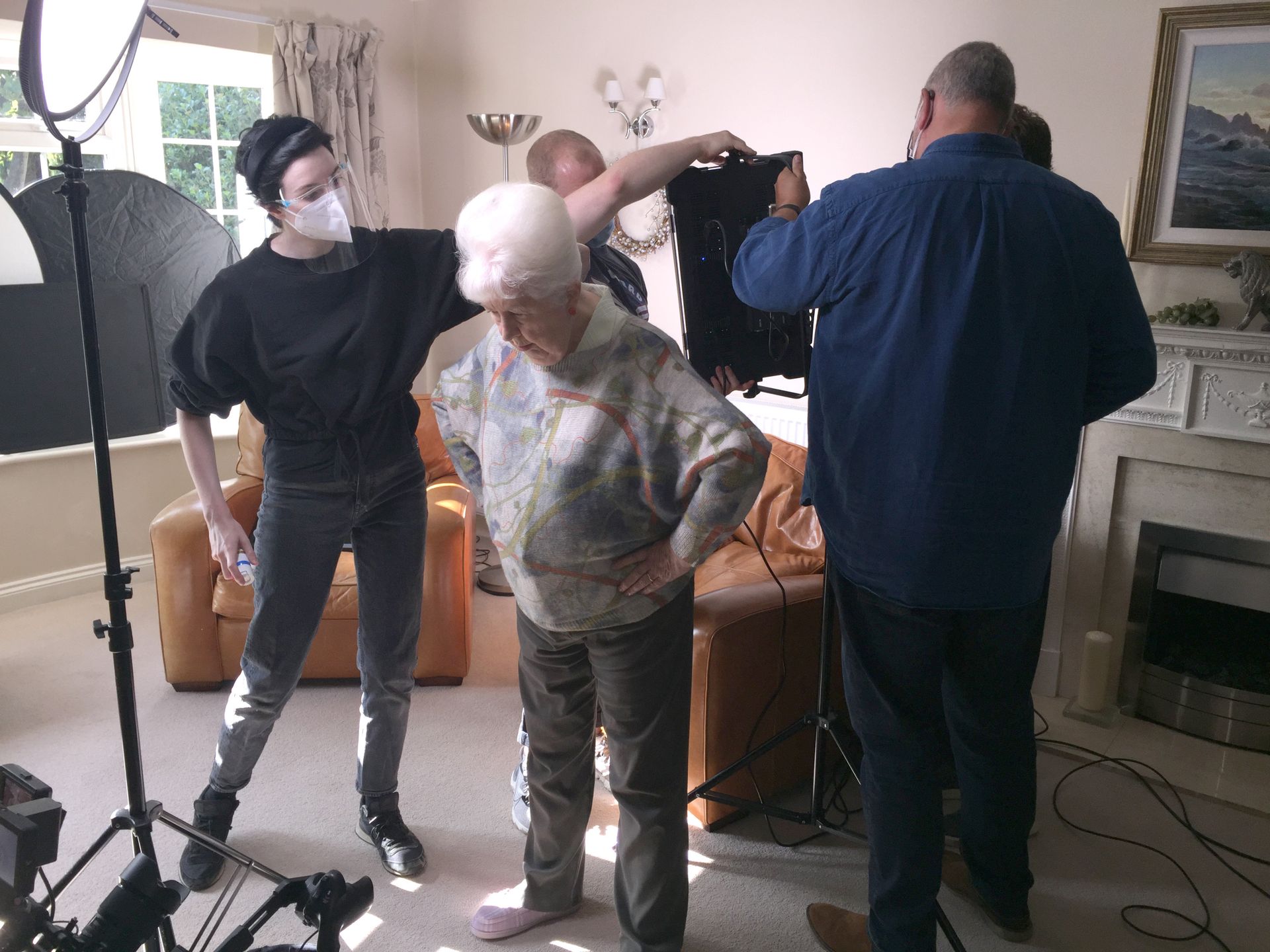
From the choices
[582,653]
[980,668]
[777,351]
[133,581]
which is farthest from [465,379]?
[133,581]

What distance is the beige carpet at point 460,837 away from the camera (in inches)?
75.5

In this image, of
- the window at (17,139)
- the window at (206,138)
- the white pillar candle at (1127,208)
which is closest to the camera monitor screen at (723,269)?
the white pillar candle at (1127,208)

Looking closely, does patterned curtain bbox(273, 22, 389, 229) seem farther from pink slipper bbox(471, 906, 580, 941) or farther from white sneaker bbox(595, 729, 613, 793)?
pink slipper bbox(471, 906, 580, 941)

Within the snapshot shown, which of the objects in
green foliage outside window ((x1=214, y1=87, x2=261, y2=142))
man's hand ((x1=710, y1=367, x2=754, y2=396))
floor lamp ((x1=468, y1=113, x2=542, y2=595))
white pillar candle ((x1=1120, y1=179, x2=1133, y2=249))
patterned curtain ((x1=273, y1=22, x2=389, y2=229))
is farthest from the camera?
green foliage outside window ((x1=214, y1=87, x2=261, y2=142))

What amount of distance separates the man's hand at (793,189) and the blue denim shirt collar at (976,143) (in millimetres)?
282

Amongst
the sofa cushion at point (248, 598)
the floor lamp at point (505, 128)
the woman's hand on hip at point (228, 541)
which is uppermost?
the floor lamp at point (505, 128)

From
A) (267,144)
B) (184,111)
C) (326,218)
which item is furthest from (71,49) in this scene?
(184,111)

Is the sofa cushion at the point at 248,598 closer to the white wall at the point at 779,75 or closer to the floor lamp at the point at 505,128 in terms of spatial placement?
the floor lamp at the point at 505,128

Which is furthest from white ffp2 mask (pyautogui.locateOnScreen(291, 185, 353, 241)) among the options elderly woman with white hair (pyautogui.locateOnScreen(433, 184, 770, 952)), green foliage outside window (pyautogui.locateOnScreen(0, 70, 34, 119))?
green foliage outside window (pyautogui.locateOnScreen(0, 70, 34, 119))

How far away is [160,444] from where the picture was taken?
3785 mm

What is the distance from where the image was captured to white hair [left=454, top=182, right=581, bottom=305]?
1296 mm

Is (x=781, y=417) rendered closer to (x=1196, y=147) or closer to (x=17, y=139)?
(x=1196, y=147)

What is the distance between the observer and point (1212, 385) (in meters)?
2.51

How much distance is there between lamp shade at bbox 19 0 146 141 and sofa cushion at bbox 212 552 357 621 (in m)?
1.63
